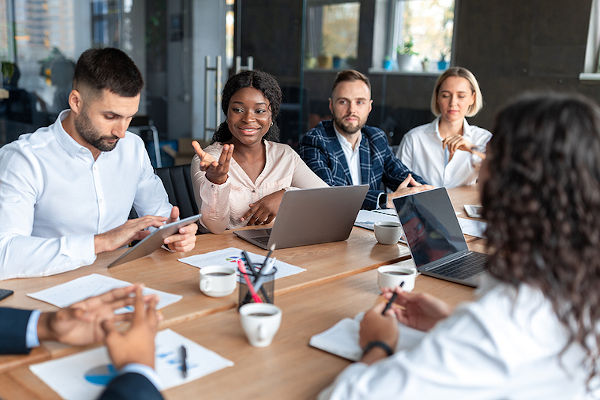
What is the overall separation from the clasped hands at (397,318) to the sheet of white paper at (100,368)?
0.86 ft

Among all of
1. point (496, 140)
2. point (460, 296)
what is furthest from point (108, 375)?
point (460, 296)

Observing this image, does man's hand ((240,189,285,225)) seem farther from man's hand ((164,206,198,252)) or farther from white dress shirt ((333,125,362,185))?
white dress shirt ((333,125,362,185))

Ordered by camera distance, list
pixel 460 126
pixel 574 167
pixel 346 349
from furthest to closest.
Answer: pixel 460 126
pixel 346 349
pixel 574 167

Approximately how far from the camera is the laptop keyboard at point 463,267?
162 cm

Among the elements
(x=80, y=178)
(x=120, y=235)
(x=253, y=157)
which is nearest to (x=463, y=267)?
(x=120, y=235)

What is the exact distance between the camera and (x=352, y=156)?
310cm

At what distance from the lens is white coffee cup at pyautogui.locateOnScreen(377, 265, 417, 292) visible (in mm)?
1441

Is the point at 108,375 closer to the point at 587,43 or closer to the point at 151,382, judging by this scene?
the point at 151,382

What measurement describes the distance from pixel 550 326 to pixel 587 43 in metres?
4.17

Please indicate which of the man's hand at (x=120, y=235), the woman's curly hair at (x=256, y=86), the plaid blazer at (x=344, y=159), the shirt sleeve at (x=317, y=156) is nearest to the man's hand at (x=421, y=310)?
the man's hand at (x=120, y=235)

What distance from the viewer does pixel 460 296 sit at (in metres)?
1.47

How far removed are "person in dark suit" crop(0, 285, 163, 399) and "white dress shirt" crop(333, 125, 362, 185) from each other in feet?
6.76

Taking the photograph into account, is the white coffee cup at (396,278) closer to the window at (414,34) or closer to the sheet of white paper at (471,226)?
the sheet of white paper at (471,226)

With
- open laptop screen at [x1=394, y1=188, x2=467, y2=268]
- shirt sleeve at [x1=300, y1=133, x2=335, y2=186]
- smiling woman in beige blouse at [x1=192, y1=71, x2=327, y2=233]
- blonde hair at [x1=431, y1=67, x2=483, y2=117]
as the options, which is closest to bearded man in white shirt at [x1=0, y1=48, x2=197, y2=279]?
smiling woman in beige blouse at [x1=192, y1=71, x2=327, y2=233]
